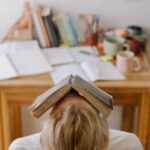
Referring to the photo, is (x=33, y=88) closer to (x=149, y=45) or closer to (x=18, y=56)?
(x=18, y=56)

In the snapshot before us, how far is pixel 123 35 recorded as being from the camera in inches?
84.3

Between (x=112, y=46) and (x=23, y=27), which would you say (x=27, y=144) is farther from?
(x=23, y=27)

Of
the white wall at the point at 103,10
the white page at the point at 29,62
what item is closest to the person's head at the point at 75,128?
the white page at the point at 29,62

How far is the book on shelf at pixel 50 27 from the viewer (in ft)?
6.88

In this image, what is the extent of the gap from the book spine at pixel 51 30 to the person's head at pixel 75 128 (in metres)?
1.12

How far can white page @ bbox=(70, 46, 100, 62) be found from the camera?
203 cm

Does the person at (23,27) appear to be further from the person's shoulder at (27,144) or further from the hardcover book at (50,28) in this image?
the person's shoulder at (27,144)

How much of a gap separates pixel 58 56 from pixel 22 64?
9.0 inches

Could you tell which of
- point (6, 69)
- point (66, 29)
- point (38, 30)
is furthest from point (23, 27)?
point (6, 69)

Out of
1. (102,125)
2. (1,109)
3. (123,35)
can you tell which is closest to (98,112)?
(102,125)

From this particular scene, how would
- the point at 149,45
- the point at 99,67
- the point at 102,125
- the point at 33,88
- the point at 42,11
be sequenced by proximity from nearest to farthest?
the point at 102,125, the point at 33,88, the point at 99,67, the point at 42,11, the point at 149,45

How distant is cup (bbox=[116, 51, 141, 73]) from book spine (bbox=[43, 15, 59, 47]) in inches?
16.1

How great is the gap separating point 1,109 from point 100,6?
0.88 metres

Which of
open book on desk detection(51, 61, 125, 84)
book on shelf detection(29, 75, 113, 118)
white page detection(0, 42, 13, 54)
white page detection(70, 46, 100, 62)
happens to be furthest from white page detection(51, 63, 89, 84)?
book on shelf detection(29, 75, 113, 118)
